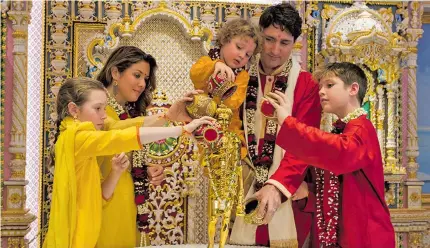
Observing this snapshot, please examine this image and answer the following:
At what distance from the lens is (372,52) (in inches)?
139

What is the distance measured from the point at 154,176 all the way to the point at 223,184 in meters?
0.83

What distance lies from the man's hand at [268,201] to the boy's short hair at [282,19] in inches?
27.3

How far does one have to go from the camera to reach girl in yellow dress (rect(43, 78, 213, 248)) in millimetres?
1965

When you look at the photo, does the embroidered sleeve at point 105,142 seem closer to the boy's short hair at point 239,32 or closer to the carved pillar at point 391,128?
the boy's short hair at point 239,32

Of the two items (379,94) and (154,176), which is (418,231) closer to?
(379,94)

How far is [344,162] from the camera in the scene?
2.01m

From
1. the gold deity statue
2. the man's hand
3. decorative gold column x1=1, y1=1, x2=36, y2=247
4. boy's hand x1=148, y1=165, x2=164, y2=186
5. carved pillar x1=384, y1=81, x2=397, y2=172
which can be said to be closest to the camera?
the gold deity statue

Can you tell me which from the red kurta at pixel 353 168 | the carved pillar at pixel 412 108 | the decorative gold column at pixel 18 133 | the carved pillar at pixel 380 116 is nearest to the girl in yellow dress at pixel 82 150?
the red kurta at pixel 353 168

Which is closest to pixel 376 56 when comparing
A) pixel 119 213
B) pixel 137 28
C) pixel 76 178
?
pixel 137 28

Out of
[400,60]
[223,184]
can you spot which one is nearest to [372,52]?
[400,60]

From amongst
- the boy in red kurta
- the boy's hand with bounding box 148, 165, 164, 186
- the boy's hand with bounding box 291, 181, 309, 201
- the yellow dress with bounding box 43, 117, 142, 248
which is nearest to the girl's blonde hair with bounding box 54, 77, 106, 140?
the yellow dress with bounding box 43, 117, 142, 248

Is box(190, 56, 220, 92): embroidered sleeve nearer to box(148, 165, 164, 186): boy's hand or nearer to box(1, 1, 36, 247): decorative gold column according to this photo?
box(148, 165, 164, 186): boy's hand

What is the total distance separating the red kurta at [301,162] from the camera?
2238 mm

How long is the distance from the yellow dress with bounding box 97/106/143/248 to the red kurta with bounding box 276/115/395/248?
2.35 feet
